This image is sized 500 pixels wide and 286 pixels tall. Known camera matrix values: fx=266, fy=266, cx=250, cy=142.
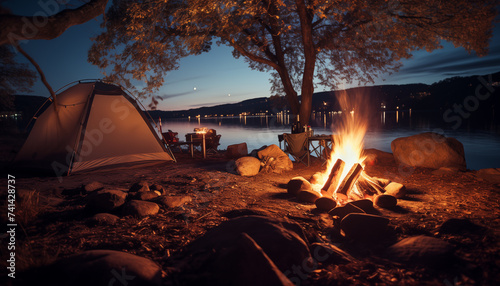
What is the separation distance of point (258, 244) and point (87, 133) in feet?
22.5

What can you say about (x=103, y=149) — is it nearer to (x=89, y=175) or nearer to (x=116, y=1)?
(x=89, y=175)

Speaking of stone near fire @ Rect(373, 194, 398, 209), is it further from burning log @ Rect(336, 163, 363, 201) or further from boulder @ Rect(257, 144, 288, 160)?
boulder @ Rect(257, 144, 288, 160)

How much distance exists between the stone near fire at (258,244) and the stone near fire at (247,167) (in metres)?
4.22

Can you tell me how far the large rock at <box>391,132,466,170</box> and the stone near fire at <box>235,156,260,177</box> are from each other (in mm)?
4563

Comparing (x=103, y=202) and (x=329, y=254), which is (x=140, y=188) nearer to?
(x=103, y=202)

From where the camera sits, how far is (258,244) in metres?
2.74

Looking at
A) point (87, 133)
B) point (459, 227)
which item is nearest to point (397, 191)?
point (459, 227)

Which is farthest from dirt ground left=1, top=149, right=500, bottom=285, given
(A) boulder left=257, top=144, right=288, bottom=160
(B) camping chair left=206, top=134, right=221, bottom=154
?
(B) camping chair left=206, top=134, right=221, bottom=154

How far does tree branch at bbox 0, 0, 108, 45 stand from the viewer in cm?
290

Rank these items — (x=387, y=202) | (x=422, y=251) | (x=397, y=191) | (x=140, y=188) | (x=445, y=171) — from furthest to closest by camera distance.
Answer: (x=445, y=171) < (x=397, y=191) < (x=140, y=188) < (x=387, y=202) < (x=422, y=251)

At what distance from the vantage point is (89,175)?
7.44m

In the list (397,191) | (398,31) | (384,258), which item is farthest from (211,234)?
(398,31)

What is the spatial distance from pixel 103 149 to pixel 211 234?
250 inches

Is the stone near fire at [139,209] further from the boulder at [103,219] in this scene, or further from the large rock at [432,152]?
the large rock at [432,152]
